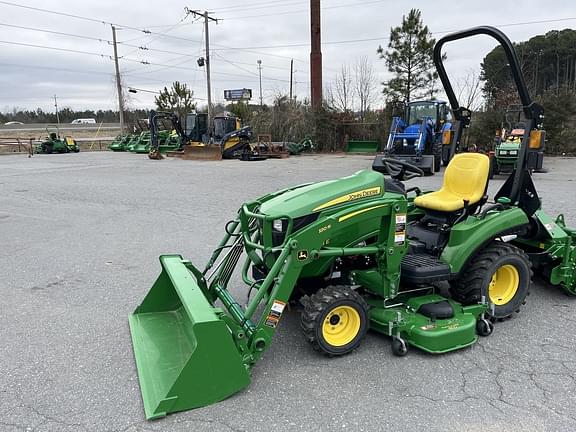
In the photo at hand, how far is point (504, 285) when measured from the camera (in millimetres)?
3945

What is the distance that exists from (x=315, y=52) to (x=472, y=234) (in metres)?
26.2

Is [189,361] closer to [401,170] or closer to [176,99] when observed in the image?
[401,170]

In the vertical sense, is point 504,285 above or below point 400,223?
below

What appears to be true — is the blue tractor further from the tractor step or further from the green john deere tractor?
the tractor step

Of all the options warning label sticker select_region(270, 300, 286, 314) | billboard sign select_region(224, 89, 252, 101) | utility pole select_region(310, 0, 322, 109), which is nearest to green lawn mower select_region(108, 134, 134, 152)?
billboard sign select_region(224, 89, 252, 101)

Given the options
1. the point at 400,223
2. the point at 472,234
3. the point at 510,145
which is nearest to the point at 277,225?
the point at 400,223

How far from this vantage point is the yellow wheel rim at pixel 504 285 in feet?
12.7

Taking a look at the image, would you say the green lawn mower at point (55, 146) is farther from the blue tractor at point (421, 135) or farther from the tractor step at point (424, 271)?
the tractor step at point (424, 271)

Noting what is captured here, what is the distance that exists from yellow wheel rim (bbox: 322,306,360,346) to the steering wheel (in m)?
1.34

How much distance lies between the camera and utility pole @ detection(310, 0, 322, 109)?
91.1ft

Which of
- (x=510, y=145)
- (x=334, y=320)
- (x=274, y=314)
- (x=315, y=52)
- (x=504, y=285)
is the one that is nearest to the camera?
(x=274, y=314)

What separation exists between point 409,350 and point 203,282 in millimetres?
1660

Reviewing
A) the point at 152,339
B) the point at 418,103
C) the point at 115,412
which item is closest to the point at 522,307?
the point at 152,339

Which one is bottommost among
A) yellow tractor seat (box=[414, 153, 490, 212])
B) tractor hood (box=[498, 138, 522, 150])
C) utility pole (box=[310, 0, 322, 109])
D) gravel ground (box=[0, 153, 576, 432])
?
gravel ground (box=[0, 153, 576, 432])
